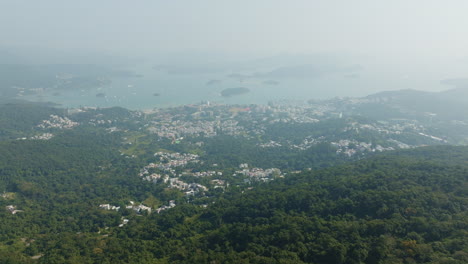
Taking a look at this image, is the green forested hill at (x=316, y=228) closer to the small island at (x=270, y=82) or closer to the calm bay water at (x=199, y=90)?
the calm bay water at (x=199, y=90)

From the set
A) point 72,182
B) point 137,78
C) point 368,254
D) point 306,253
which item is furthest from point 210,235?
point 137,78

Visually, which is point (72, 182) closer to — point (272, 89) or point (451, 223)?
point (451, 223)

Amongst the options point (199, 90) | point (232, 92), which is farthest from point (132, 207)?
point (199, 90)

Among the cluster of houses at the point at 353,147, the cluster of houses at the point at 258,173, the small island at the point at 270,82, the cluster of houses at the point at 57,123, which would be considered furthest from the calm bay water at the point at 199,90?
the cluster of houses at the point at 258,173

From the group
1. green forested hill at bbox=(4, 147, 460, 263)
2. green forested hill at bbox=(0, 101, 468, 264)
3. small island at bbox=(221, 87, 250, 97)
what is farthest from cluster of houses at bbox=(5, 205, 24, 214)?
small island at bbox=(221, 87, 250, 97)

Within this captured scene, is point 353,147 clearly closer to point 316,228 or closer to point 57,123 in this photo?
point 316,228

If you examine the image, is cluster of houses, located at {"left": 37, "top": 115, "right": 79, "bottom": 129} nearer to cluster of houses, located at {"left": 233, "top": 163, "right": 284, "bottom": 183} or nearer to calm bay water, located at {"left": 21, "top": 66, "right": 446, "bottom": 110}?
calm bay water, located at {"left": 21, "top": 66, "right": 446, "bottom": 110}

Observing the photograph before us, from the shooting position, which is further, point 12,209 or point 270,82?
point 270,82

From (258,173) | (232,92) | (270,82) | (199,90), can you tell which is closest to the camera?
(258,173)
